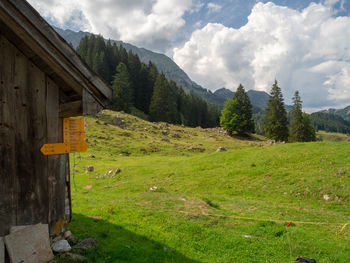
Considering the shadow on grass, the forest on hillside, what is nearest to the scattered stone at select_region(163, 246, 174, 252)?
the shadow on grass

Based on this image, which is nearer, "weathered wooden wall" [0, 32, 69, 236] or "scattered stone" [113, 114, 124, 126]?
"weathered wooden wall" [0, 32, 69, 236]

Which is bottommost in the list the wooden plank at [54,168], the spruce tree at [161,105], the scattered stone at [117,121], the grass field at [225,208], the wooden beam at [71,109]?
the grass field at [225,208]

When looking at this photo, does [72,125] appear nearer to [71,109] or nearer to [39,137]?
[71,109]

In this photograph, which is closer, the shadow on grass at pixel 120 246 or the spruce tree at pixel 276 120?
the shadow on grass at pixel 120 246

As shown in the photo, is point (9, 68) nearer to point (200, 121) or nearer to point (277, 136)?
point (277, 136)

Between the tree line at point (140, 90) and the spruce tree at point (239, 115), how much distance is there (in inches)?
814

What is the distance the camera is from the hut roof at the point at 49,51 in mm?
4074

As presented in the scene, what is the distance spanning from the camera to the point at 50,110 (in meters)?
5.17

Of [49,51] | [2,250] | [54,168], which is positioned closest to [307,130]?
[54,168]

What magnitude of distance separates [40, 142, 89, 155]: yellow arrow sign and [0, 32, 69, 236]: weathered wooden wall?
0.10m

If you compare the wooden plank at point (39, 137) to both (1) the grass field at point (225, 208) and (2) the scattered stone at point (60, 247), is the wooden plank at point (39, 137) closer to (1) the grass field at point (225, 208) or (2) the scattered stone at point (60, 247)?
(2) the scattered stone at point (60, 247)

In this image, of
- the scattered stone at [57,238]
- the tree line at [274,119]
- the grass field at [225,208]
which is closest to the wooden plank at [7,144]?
the scattered stone at [57,238]

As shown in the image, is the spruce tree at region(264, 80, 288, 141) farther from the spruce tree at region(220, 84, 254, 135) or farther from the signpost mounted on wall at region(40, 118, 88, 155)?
the signpost mounted on wall at region(40, 118, 88, 155)

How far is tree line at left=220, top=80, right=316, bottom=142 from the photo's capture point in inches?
2186
